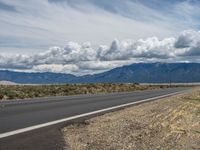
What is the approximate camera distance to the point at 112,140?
1106cm

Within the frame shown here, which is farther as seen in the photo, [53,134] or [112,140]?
[53,134]

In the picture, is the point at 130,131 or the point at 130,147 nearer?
the point at 130,147

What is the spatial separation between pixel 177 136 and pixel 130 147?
1.85 metres

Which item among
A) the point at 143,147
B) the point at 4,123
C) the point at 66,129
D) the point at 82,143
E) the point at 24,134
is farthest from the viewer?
the point at 4,123

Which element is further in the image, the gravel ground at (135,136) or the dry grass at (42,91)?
the dry grass at (42,91)

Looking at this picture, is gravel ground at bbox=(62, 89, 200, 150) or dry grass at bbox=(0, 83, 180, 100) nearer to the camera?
gravel ground at bbox=(62, 89, 200, 150)

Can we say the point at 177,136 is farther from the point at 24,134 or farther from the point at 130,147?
the point at 24,134

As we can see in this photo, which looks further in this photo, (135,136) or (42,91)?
(42,91)

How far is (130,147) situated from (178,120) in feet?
18.1

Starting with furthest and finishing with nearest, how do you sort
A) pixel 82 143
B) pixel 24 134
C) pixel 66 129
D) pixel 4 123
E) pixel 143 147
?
pixel 4 123 < pixel 66 129 < pixel 24 134 < pixel 82 143 < pixel 143 147

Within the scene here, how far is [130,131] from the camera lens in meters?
12.7

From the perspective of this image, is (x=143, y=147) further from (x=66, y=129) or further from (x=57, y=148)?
(x=66, y=129)

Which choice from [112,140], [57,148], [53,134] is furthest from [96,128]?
[57,148]

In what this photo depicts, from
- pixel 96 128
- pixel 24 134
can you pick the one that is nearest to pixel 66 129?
pixel 96 128
